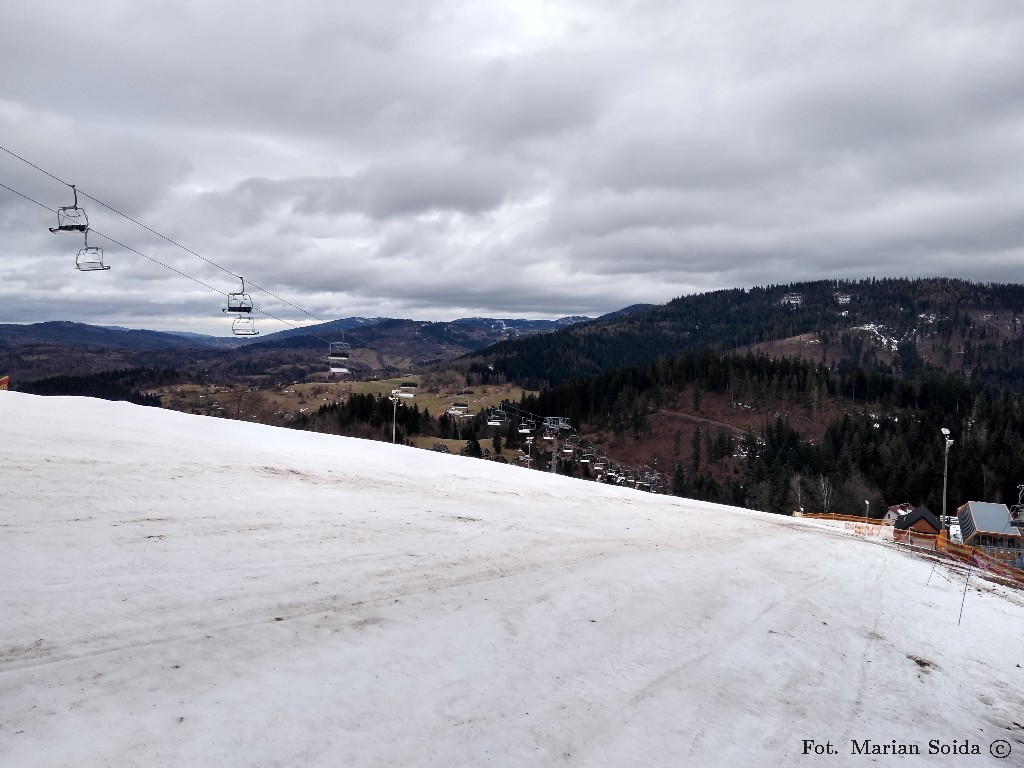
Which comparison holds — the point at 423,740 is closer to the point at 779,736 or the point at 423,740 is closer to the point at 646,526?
the point at 779,736

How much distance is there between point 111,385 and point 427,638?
189766 mm

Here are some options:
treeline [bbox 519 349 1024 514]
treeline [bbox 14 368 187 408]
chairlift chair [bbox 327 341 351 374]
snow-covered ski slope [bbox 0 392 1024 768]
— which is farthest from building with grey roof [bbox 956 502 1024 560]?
treeline [bbox 14 368 187 408]

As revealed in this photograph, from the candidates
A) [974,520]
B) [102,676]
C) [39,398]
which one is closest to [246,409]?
[39,398]

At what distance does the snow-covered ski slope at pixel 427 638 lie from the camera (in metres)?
5.80

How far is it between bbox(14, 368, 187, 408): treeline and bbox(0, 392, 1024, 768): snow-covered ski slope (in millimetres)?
130081

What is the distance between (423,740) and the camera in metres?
5.77

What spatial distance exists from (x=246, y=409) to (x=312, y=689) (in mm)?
121945

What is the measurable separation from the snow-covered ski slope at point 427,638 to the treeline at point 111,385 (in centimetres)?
13008

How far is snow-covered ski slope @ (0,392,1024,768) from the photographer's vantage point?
5805mm

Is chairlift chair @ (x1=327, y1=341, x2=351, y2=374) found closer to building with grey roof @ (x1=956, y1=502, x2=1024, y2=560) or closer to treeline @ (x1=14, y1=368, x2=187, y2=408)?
building with grey roof @ (x1=956, y1=502, x2=1024, y2=560)

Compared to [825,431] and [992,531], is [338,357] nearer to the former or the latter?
[992,531]

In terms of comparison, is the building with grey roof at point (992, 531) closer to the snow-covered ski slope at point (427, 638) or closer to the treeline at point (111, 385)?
the snow-covered ski slope at point (427, 638)

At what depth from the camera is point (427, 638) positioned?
7809 mm

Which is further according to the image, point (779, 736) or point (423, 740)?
point (779, 736)
